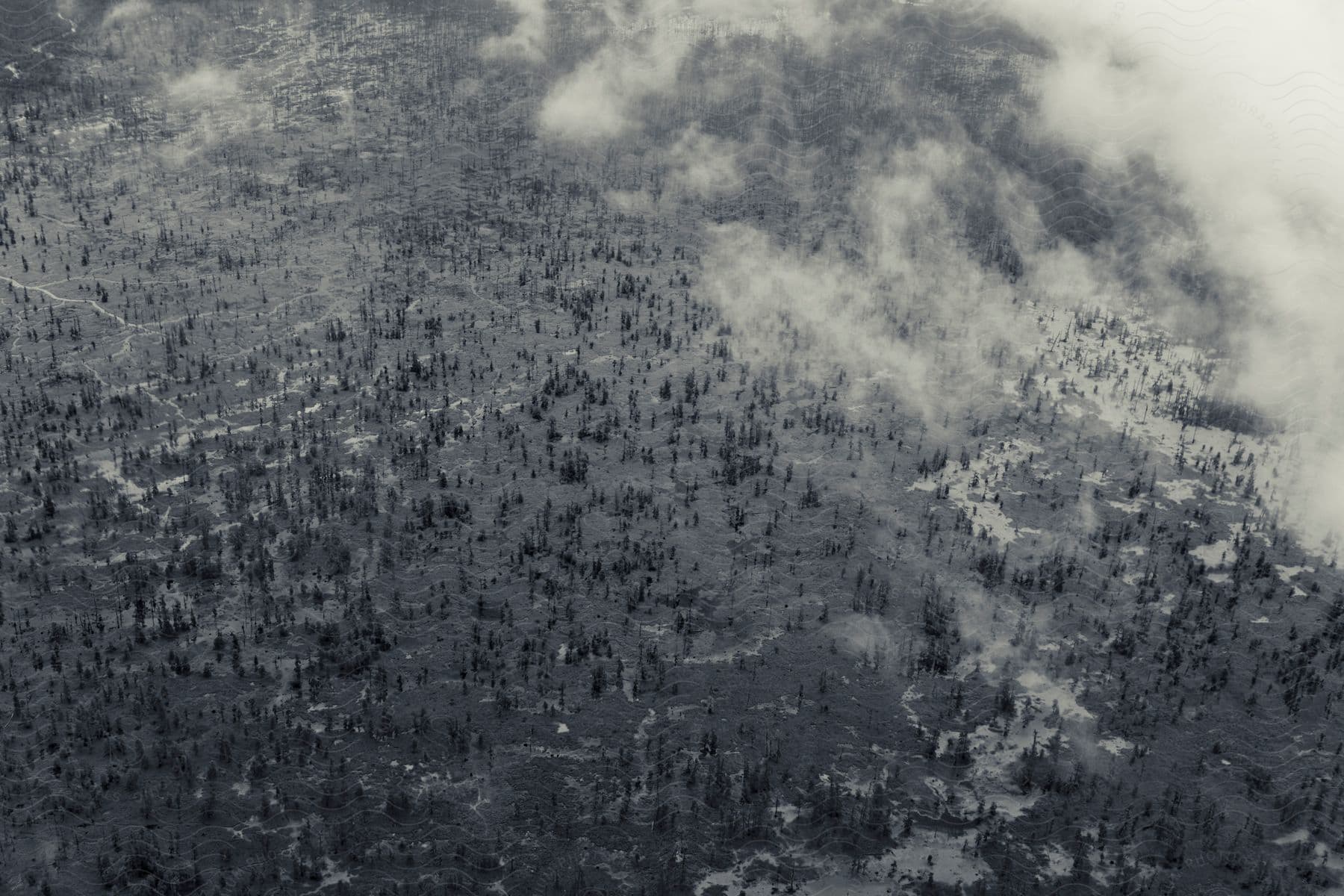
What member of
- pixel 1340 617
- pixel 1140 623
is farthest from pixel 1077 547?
pixel 1340 617

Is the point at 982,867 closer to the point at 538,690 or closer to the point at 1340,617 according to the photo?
the point at 538,690

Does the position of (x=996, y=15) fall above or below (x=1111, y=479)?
above

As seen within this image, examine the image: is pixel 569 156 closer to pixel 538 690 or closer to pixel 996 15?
pixel 996 15

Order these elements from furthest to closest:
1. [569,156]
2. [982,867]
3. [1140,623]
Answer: [569,156], [1140,623], [982,867]

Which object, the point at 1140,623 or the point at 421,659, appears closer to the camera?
the point at 421,659

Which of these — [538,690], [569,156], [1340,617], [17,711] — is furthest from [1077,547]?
[569,156]

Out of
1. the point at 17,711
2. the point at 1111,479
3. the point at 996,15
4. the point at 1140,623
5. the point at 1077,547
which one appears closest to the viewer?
the point at 17,711

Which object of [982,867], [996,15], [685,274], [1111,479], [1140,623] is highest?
[996,15]
